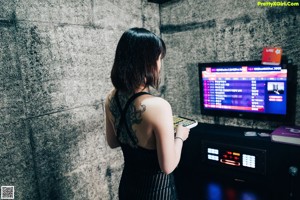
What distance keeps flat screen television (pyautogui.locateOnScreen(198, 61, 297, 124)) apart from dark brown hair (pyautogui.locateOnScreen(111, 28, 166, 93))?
1095mm

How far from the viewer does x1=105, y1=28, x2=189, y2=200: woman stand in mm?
1106

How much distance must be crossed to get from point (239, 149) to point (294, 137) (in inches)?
15.8

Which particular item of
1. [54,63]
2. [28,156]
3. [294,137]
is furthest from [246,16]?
[28,156]

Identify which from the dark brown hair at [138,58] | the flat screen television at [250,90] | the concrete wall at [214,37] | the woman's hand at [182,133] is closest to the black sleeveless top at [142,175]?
the dark brown hair at [138,58]

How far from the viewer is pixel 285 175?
64.0 inches

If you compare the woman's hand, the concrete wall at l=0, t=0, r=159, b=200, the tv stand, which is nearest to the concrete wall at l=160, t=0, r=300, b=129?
the tv stand

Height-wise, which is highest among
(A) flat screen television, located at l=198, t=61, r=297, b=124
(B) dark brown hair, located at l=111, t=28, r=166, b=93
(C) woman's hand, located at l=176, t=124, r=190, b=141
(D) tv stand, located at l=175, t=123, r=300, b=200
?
(B) dark brown hair, located at l=111, t=28, r=166, b=93

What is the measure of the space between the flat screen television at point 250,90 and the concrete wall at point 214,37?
209mm

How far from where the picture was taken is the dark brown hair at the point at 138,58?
1.14 metres

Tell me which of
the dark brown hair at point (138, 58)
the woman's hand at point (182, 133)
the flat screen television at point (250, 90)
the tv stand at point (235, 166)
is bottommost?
the tv stand at point (235, 166)

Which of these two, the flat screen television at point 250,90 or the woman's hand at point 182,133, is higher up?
the flat screen television at point 250,90

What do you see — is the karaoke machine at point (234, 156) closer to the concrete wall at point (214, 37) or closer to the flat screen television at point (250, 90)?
the flat screen television at point (250, 90)

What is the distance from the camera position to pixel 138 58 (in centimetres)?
114

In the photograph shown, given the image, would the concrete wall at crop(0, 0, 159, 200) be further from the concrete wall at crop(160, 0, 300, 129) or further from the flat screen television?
the flat screen television
